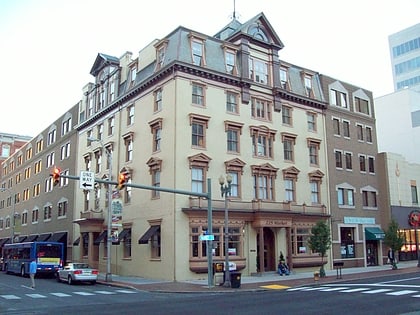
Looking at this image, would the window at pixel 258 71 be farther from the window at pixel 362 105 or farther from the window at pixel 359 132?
the window at pixel 359 132

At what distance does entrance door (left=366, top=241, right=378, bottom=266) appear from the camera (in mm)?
47062

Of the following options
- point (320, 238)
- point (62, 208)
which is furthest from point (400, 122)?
point (62, 208)

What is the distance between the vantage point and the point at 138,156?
128 feet

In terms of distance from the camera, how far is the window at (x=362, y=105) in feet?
164

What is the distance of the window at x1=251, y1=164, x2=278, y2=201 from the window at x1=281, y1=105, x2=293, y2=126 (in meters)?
5.18

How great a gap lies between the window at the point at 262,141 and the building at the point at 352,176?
787cm

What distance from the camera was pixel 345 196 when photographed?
46.0 m

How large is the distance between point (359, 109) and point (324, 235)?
2027cm

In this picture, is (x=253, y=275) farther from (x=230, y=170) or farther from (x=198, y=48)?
(x=198, y=48)

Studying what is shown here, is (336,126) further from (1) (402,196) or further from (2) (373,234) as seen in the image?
(1) (402,196)

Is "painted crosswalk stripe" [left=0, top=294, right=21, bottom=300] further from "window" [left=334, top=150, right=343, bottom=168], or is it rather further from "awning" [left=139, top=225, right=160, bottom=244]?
"window" [left=334, top=150, right=343, bottom=168]

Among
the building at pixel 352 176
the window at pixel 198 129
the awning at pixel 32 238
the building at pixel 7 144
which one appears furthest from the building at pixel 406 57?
the building at pixel 7 144

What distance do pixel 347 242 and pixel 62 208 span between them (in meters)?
32.0

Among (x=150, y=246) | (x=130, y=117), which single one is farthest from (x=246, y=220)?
(x=130, y=117)
